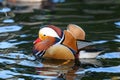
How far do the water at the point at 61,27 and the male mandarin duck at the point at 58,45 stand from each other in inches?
4.7

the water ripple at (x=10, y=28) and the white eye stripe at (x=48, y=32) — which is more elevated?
the white eye stripe at (x=48, y=32)

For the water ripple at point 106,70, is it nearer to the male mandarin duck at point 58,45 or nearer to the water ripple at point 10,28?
the male mandarin duck at point 58,45

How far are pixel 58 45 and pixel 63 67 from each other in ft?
1.64

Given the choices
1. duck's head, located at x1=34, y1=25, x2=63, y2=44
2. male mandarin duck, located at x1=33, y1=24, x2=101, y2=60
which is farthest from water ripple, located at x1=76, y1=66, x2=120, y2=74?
duck's head, located at x1=34, y1=25, x2=63, y2=44

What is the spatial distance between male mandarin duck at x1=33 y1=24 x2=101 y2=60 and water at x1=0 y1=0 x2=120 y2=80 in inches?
4.7

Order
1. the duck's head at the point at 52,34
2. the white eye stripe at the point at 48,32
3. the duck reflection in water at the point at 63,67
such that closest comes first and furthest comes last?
1. the duck reflection in water at the point at 63,67
2. the duck's head at the point at 52,34
3. the white eye stripe at the point at 48,32

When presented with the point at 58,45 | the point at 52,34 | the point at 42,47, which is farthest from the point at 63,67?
the point at 52,34

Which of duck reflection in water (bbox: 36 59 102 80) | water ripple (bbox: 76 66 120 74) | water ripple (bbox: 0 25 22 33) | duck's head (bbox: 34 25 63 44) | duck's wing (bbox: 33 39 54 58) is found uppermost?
duck's head (bbox: 34 25 63 44)

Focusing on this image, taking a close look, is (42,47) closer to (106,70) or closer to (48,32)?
Answer: (48,32)

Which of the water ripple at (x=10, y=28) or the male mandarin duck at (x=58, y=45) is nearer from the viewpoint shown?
the male mandarin duck at (x=58, y=45)

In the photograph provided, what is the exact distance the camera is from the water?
982cm

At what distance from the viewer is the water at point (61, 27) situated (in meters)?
9.82

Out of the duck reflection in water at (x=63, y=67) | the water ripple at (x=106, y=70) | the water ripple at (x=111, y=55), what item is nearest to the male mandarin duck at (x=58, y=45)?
the duck reflection in water at (x=63, y=67)

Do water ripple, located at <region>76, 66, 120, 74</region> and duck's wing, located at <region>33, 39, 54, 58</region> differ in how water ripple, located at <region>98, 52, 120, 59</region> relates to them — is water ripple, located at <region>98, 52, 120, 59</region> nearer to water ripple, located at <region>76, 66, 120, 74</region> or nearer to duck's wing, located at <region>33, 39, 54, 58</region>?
water ripple, located at <region>76, 66, 120, 74</region>
